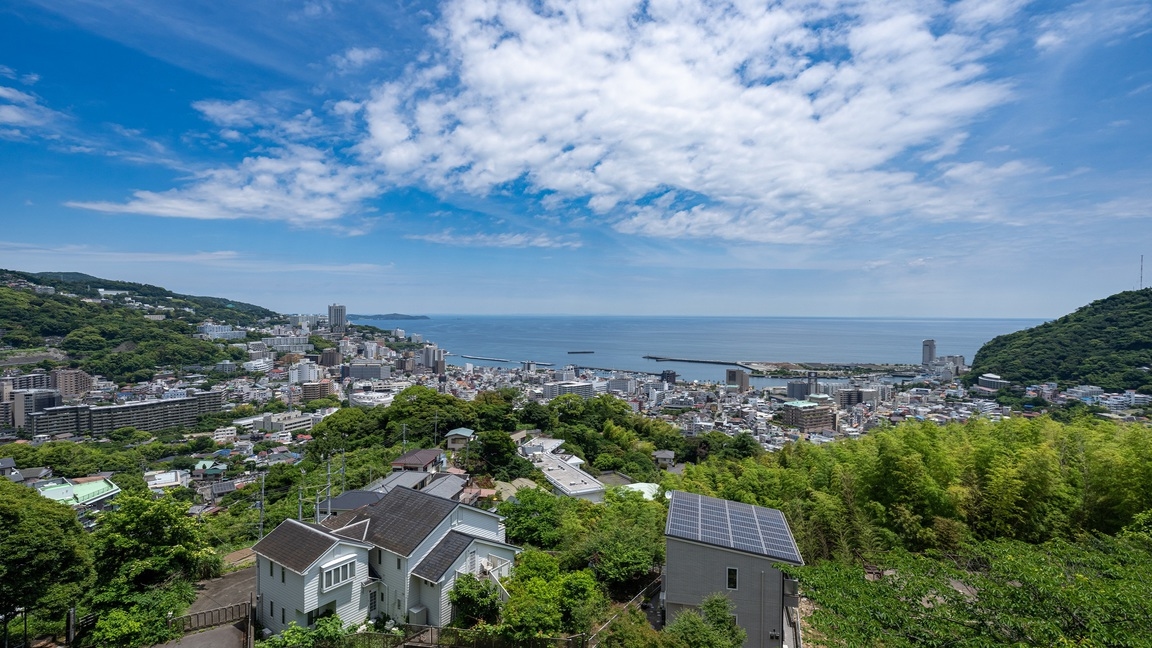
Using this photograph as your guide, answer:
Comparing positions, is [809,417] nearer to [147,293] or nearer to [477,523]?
[477,523]

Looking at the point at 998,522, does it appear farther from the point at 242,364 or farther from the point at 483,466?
the point at 242,364

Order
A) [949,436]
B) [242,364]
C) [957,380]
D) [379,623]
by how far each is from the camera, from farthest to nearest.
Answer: [242,364]
[957,380]
[949,436]
[379,623]

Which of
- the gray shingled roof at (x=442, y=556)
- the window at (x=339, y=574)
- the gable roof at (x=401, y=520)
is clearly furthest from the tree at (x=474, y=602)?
the window at (x=339, y=574)

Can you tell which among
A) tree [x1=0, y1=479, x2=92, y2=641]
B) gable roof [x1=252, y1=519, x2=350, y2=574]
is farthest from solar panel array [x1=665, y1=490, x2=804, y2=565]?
tree [x1=0, y1=479, x2=92, y2=641]

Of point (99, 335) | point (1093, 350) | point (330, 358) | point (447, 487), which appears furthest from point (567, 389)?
point (99, 335)

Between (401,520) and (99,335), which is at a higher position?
(401,520)

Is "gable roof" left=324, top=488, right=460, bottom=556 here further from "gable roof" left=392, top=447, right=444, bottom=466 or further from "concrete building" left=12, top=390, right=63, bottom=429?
"concrete building" left=12, top=390, right=63, bottom=429

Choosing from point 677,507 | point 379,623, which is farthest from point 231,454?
point 677,507
